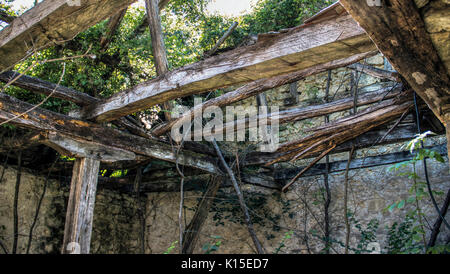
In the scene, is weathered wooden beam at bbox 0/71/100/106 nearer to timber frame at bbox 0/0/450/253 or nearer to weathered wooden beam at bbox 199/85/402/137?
timber frame at bbox 0/0/450/253

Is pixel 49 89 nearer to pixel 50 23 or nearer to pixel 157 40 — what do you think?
pixel 157 40

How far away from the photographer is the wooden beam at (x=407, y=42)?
1460mm

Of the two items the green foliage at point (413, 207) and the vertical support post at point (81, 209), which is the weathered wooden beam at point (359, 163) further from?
the vertical support post at point (81, 209)

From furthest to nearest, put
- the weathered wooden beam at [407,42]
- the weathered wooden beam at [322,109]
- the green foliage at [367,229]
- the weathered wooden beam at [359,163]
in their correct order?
the weathered wooden beam at [359,163] → the green foliage at [367,229] → the weathered wooden beam at [322,109] → the weathered wooden beam at [407,42]

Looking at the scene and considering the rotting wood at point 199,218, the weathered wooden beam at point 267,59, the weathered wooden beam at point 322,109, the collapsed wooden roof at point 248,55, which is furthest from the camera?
the rotting wood at point 199,218

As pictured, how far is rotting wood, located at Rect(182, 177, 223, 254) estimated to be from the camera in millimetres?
4945

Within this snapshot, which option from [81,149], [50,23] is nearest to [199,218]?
[81,149]

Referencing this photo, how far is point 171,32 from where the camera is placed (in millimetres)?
5398

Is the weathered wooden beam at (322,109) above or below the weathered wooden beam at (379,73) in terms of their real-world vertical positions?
below

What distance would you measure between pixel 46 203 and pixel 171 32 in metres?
2.99

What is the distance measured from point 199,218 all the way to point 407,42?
390cm

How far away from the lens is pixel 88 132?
12.2ft

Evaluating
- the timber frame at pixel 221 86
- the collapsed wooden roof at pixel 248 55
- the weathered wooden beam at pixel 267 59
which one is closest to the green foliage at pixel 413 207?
the timber frame at pixel 221 86
